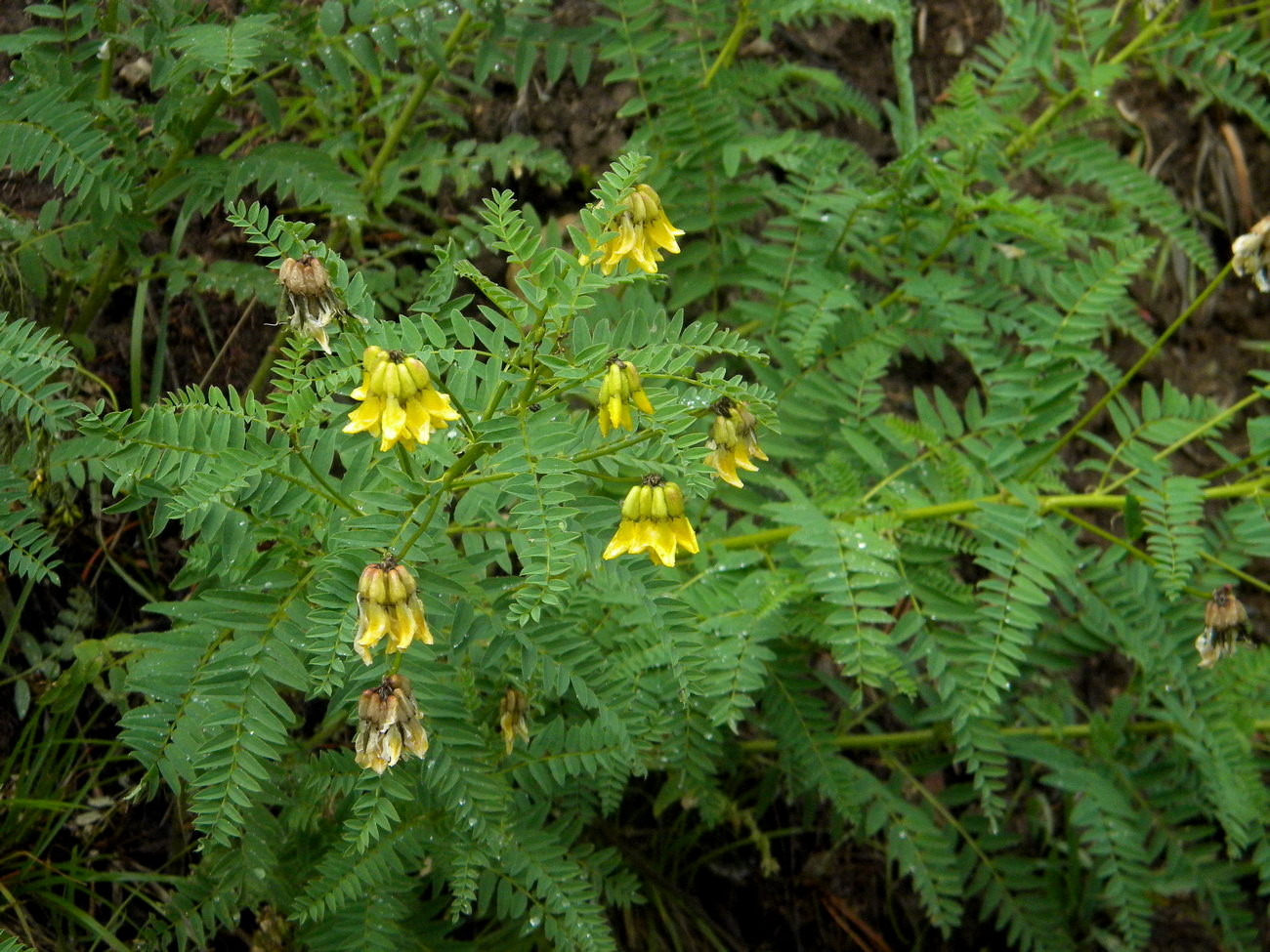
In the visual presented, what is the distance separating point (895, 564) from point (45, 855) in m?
1.66

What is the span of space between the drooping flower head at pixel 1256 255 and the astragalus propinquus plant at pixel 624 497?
0.04ft

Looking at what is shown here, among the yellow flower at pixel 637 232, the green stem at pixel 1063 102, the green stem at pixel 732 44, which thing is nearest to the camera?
the yellow flower at pixel 637 232

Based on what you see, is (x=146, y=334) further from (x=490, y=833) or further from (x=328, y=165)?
(x=490, y=833)

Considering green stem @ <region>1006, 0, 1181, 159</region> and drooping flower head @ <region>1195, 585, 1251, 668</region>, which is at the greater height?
green stem @ <region>1006, 0, 1181, 159</region>

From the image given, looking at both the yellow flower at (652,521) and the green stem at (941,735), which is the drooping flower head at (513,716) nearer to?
the yellow flower at (652,521)

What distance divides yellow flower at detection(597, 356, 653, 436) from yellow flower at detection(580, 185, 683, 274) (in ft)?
0.66

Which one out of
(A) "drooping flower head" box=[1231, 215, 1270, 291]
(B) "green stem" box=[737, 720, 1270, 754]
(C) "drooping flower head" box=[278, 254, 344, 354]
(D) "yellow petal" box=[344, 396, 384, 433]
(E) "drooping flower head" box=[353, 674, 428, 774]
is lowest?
(B) "green stem" box=[737, 720, 1270, 754]

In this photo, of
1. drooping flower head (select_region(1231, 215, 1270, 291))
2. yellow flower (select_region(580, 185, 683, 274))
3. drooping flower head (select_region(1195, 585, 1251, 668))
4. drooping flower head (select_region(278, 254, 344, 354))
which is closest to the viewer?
drooping flower head (select_region(278, 254, 344, 354))

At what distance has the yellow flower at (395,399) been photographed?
4.55 feet

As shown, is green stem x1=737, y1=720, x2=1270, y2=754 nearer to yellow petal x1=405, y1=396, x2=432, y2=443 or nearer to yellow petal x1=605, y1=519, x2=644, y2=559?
yellow petal x1=605, y1=519, x2=644, y2=559

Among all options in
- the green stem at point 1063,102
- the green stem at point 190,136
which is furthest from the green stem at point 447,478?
the green stem at point 1063,102

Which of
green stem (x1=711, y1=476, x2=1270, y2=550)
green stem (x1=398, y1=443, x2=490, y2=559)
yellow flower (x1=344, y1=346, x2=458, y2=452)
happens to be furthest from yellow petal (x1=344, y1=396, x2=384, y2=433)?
green stem (x1=711, y1=476, x2=1270, y2=550)

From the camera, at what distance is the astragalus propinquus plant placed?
61.4 inches

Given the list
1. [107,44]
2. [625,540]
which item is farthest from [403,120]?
[625,540]
